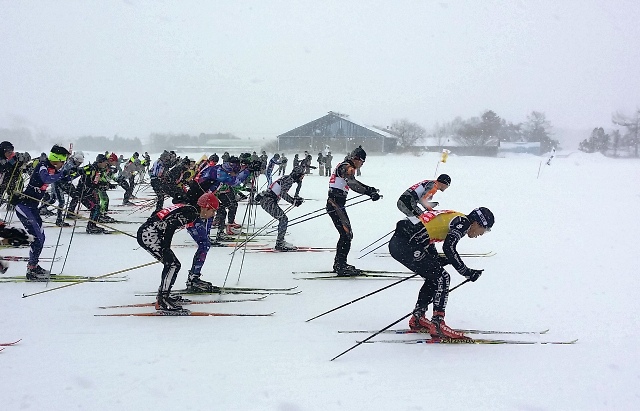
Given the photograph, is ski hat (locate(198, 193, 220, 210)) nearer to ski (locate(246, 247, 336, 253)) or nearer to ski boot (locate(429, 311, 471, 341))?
ski boot (locate(429, 311, 471, 341))

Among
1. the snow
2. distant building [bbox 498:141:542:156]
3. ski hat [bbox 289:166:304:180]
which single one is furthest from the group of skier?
distant building [bbox 498:141:542:156]

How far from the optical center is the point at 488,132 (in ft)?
216

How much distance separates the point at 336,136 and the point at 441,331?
1944 inches

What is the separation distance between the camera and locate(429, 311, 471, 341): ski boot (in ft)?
14.0

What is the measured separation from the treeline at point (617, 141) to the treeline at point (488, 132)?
204 inches

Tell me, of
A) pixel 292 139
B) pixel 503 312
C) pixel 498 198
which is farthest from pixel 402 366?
pixel 292 139

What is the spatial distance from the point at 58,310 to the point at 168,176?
4.74 metres

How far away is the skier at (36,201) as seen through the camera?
632cm

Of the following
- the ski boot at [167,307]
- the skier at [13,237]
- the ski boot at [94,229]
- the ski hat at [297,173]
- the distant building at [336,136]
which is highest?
the distant building at [336,136]

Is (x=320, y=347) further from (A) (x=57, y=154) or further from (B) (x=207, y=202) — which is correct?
(A) (x=57, y=154)

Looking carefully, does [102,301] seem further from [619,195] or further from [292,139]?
[292,139]

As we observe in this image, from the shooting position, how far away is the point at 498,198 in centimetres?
1736

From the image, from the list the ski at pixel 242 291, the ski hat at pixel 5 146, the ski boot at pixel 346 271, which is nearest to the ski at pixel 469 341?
the ski at pixel 242 291

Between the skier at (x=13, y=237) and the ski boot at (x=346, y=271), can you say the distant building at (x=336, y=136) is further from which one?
the skier at (x=13, y=237)
